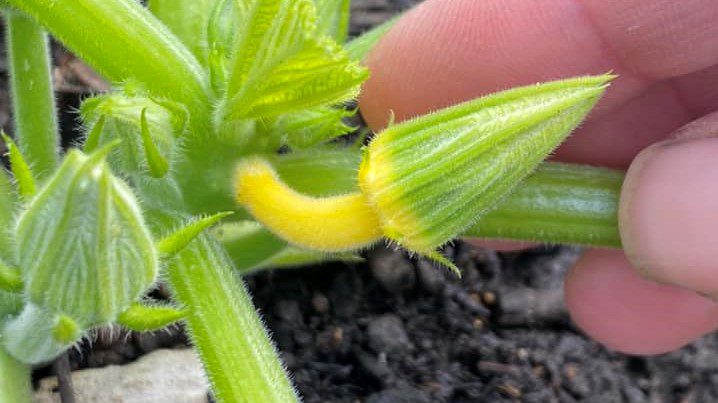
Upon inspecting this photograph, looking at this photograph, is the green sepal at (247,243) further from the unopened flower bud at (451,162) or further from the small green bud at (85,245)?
the small green bud at (85,245)

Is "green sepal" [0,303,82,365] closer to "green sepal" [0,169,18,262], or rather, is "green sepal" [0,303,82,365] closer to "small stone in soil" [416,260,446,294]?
"green sepal" [0,169,18,262]

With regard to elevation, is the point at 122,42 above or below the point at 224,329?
above

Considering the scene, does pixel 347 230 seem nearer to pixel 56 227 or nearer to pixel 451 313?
pixel 56 227

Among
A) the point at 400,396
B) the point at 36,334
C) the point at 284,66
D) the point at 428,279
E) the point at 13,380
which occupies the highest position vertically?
the point at 284,66

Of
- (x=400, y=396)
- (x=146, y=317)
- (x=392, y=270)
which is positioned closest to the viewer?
(x=146, y=317)

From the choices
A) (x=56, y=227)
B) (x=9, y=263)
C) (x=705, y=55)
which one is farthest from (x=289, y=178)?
(x=705, y=55)

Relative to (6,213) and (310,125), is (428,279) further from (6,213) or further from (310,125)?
(6,213)

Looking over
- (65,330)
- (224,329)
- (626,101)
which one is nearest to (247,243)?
(224,329)

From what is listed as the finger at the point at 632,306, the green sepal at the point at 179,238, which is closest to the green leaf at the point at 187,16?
the green sepal at the point at 179,238
